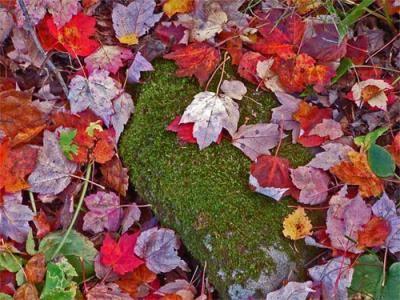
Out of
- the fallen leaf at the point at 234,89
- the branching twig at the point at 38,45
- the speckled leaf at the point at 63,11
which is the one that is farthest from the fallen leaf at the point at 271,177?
the speckled leaf at the point at 63,11

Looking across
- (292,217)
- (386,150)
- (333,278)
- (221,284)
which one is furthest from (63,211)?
(386,150)

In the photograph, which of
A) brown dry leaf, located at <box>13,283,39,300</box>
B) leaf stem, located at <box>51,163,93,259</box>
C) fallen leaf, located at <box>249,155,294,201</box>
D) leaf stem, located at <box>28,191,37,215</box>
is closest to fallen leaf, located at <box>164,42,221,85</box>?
fallen leaf, located at <box>249,155,294,201</box>

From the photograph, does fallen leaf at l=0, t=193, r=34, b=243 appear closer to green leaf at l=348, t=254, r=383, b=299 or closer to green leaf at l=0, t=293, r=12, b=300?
green leaf at l=0, t=293, r=12, b=300

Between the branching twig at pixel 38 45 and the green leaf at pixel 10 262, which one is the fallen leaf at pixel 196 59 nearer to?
the branching twig at pixel 38 45

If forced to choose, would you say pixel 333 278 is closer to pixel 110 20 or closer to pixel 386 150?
pixel 386 150

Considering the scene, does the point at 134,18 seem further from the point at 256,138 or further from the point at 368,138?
the point at 368,138

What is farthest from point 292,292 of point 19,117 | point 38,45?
point 38,45
